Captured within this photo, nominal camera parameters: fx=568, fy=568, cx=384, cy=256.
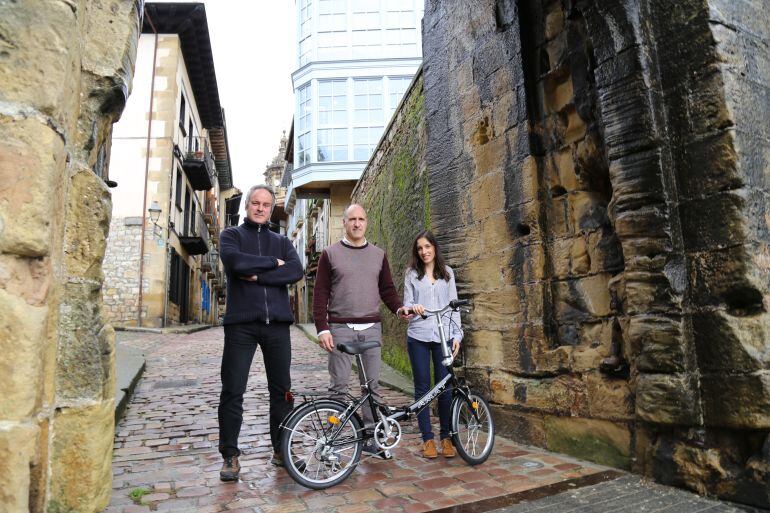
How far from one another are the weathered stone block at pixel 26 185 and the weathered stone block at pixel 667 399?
3034 mm

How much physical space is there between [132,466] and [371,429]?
1.61 m

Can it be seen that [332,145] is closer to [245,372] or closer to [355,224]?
[355,224]

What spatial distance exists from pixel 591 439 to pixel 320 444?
5.91 feet

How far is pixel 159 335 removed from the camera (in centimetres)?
1508

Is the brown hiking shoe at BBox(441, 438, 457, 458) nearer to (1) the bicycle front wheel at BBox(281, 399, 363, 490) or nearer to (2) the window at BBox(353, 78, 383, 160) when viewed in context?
(1) the bicycle front wheel at BBox(281, 399, 363, 490)

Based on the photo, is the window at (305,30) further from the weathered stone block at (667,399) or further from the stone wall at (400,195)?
the weathered stone block at (667,399)

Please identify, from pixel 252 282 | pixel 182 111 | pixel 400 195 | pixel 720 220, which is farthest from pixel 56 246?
pixel 182 111

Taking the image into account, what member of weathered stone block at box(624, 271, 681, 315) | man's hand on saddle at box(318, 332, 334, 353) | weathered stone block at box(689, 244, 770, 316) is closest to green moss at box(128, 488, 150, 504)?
man's hand on saddle at box(318, 332, 334, 353)

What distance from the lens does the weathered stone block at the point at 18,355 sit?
1.62 m

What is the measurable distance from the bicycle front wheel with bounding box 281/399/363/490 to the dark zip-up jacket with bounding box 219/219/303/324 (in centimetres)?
64

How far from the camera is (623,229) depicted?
3416mm

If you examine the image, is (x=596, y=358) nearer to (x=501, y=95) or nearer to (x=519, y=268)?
(x=519, y=268)

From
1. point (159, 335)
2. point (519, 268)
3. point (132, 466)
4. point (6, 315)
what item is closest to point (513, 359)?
point (519, 268)

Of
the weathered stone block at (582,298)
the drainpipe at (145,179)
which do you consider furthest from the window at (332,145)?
the weathered stone block at (582,298)
